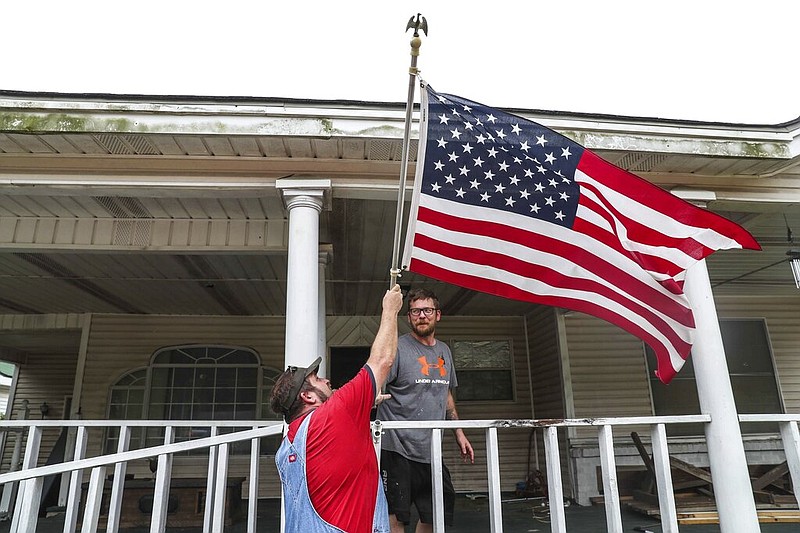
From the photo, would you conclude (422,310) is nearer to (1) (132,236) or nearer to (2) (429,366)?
(2) (429,366)

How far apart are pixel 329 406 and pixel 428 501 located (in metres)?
1.24

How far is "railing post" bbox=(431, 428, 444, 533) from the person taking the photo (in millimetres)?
2678

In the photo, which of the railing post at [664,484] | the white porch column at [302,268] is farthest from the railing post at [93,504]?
the railing post at [664,484]

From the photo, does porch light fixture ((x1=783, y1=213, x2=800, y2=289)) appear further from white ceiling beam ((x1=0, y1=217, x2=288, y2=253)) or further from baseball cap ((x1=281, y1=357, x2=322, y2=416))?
baseball cap ((x1=281, y1=357, x2=322, y2=416))

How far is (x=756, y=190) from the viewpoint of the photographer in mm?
4383

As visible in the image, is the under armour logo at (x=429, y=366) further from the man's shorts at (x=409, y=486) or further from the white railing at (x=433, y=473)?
the man's shorts at (x=409, y=486)

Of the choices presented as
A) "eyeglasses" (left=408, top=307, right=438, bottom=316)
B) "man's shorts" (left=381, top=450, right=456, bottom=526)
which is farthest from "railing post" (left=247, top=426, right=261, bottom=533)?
"eyeglasses" (left=408, top=307, right=438, bottom=316)

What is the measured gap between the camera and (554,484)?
2.90 metres

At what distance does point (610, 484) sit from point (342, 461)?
1.82m

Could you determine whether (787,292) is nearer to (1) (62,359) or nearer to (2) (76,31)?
(1) (62,359)

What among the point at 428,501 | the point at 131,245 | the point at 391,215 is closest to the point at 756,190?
the point at 391,215

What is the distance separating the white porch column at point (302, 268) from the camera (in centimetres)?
354

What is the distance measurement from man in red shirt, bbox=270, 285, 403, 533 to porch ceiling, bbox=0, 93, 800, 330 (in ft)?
6.90

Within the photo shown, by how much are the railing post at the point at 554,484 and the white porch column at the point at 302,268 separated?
1.54 m
